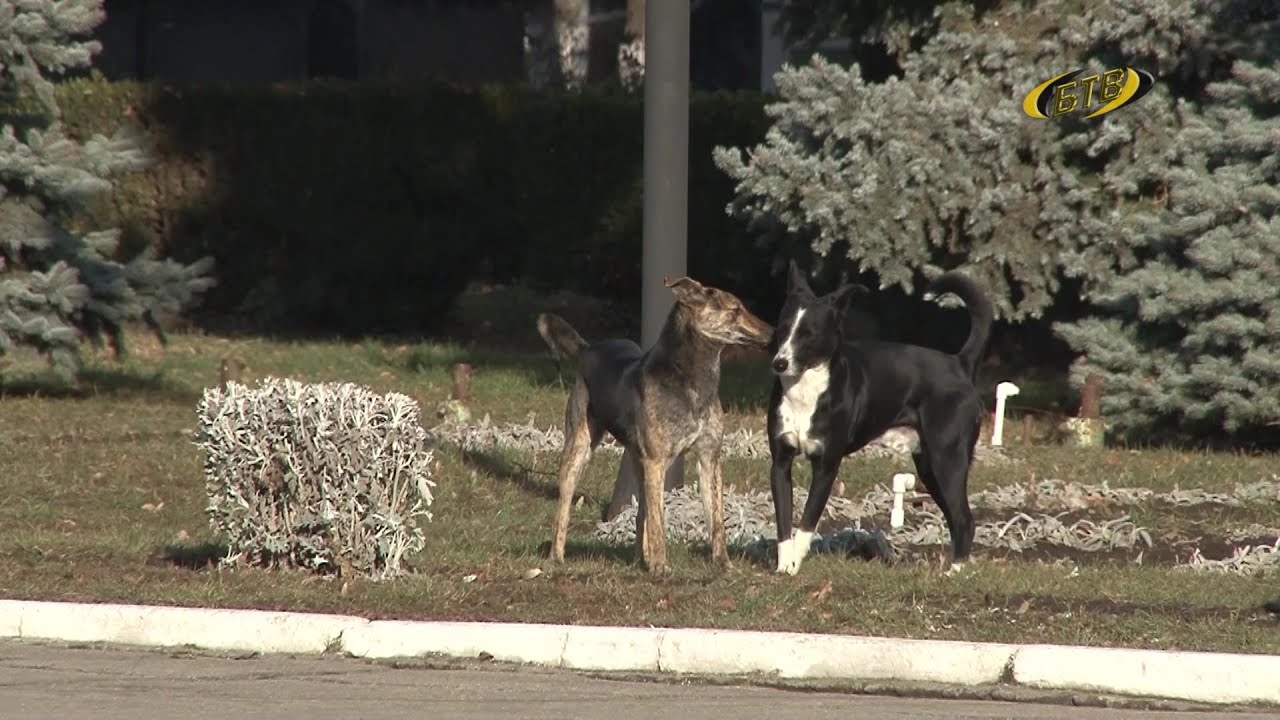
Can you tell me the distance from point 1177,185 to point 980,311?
235 inches

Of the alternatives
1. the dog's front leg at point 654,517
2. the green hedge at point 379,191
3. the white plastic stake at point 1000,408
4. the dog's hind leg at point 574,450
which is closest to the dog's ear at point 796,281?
the dog's front leg at point 654,517

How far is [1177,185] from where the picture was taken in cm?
1523

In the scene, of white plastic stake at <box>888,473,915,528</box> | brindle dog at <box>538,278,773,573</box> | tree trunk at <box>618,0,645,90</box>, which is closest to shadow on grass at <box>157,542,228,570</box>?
brindle dog at <box>538,278,773,573</box>

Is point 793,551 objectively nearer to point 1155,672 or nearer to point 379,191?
point 1155,672

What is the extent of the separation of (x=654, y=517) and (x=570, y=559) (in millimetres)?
855

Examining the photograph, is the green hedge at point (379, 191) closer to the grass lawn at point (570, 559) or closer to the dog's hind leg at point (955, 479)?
the grass lawn at point (570, 559)

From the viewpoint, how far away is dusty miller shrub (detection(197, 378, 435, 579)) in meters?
9.05

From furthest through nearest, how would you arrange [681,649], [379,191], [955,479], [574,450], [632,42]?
[632,42], [379,191], [574,450], [955,479], [681,649]

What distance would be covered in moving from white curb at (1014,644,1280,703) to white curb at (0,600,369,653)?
8.39 ft

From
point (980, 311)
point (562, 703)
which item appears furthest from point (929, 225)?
point (562, 703)

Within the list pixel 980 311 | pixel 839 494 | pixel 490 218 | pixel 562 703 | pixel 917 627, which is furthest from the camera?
pixel 490 218

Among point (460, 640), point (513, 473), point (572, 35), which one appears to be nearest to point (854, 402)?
point (460, 640)

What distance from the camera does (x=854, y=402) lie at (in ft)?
30.7

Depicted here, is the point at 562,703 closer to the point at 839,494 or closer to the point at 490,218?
the point at 839,494
